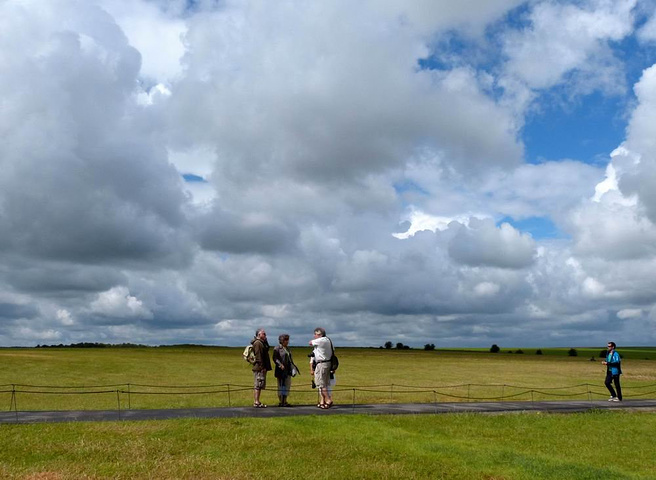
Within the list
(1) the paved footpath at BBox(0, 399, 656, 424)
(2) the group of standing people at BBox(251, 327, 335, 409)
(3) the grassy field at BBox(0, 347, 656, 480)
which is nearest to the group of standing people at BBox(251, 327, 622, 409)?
(2) the group of standing people at BBox(251, 327, 335, 409)

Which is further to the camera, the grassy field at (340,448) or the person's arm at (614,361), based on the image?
the person's arm at (614,361)

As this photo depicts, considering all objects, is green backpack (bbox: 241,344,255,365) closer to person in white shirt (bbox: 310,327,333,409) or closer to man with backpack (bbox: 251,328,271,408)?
man with backpack (bbox: 251,328,271,408)

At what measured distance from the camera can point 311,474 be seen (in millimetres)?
11516

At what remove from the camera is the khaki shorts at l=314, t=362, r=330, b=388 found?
20375 mm

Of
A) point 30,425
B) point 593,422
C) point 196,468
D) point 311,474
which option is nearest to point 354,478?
point 311,474

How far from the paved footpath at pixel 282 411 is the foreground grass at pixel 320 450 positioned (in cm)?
178

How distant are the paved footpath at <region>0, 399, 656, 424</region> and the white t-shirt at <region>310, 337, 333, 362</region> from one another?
1774mm

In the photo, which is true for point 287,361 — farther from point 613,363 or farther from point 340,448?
point 613,363

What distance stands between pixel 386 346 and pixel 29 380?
13647 cm

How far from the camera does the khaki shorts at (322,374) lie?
20375 millimetres

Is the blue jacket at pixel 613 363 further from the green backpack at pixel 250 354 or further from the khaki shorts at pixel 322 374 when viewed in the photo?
the green backpack at pixel 250 354

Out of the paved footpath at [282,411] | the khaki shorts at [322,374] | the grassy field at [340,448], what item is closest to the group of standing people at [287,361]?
the khaki shorts at [322,374]

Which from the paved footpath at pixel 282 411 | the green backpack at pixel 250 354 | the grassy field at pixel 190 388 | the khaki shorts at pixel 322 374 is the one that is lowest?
the grassy field at pixel 190 388

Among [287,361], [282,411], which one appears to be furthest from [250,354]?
[282,411]
